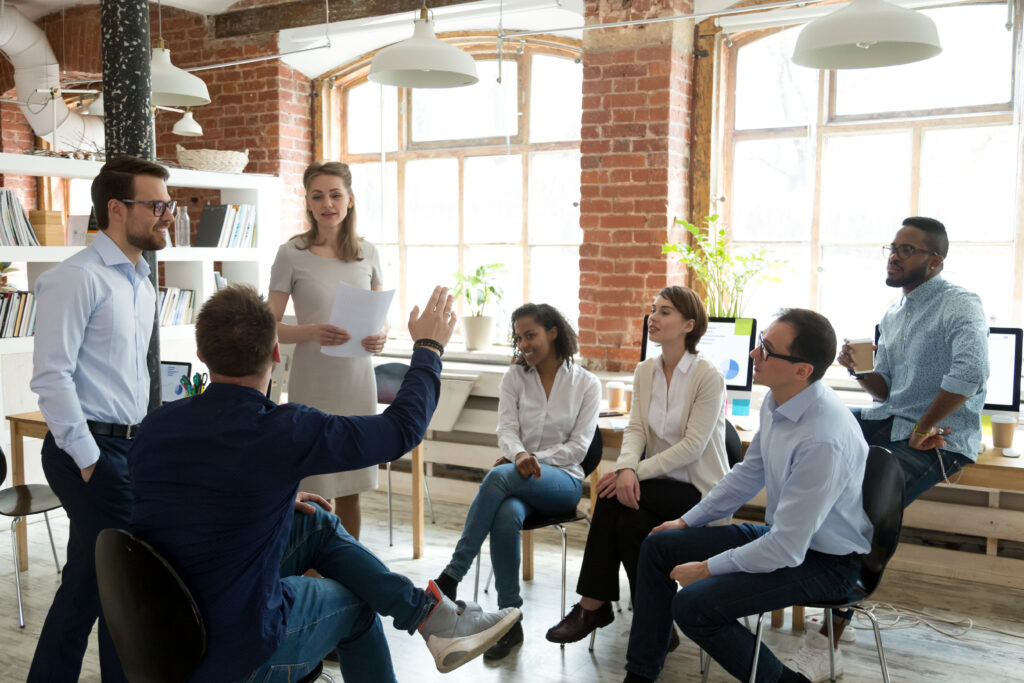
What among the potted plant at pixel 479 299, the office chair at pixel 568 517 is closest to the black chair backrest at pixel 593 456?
the office chair at pixel 568 517

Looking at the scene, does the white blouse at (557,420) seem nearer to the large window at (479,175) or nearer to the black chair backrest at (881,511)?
the black chair backrest at (881,511)

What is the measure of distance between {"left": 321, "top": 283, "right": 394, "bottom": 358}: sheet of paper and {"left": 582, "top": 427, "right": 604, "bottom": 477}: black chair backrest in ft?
3.18

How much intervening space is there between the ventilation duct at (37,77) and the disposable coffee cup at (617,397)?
15.2 ft

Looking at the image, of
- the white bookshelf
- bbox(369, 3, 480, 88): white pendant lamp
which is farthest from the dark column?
the white bookshelf

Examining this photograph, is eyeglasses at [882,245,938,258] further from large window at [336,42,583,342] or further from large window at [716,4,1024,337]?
large window at [336,42,583,342]

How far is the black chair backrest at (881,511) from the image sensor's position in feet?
7.76

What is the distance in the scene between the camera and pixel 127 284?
8.04ft

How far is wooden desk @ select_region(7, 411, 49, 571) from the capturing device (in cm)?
376

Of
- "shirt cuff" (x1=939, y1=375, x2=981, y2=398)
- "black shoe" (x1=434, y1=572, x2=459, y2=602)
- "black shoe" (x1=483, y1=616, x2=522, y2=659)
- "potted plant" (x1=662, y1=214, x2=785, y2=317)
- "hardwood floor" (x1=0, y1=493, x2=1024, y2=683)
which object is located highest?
"potted plant" (x1=662, y1=214, x2=785, y2=317)

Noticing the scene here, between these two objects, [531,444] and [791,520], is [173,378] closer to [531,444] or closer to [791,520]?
[531,444]

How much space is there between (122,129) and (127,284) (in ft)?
2.11

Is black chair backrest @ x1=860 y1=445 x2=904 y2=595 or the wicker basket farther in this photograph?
the wicker basket

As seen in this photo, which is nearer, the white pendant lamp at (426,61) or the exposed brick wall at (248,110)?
the white pendant lamp at (426,61)

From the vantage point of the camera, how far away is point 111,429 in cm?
239
